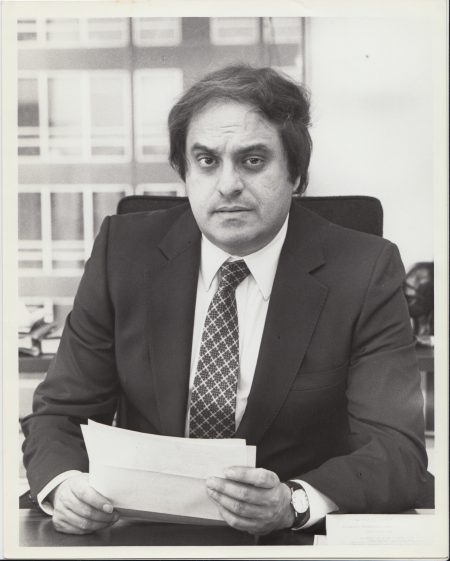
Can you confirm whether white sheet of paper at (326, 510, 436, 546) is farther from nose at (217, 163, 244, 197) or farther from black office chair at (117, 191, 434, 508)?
nose at (217, 163, 244, 197)

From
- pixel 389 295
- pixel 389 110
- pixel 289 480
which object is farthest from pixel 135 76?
pixel 289 480

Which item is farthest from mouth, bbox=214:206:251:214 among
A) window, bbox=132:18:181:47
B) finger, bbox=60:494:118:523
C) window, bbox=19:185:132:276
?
finger, bbox=60:494:118:523

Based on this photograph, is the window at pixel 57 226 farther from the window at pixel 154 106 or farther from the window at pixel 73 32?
the window at pixel 73 32

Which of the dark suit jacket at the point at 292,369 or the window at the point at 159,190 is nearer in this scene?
the dark suit jacket at the point at 292,369

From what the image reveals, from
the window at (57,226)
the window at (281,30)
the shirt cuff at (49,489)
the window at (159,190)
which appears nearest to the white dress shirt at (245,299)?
the shirt cuff at (49,489)

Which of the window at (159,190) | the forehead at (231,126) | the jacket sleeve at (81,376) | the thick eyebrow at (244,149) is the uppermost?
the forehead at (231,126)

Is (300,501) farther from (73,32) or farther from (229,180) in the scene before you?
(73,32)

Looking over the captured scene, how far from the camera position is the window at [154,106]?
1241 millimetres

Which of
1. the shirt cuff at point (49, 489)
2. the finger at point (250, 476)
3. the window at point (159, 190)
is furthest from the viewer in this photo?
the window at point (159, 190)

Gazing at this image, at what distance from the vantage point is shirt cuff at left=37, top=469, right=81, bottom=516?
1171 millimetres

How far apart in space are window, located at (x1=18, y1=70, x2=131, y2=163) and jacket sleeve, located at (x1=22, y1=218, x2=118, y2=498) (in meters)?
0.14

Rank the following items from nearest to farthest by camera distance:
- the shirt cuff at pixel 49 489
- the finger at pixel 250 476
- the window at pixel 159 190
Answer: the finger at pixel 250 476 → the shirt cuff at pixel 49 489 → the window at pixel 159 190

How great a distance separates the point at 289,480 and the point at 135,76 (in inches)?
29.5

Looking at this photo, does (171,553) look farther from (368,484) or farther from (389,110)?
(389,110)
